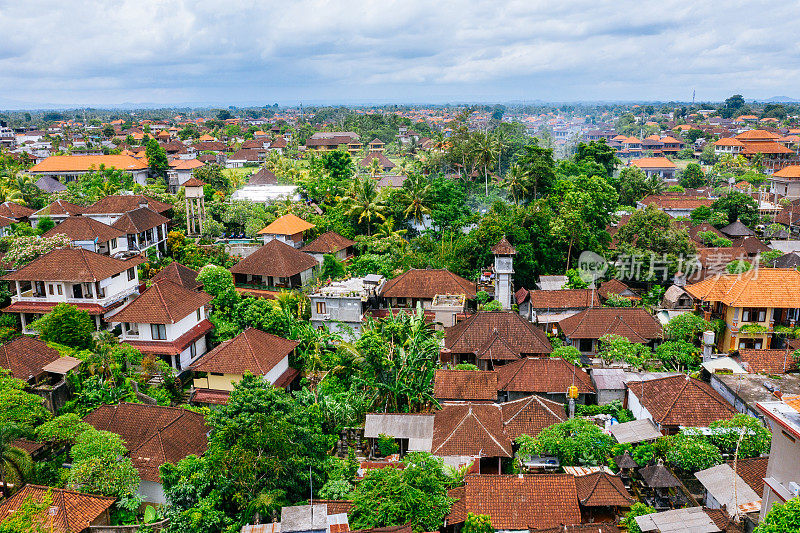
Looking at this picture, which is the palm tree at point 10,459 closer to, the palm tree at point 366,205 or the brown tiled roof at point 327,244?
the brown tiled roof at point 327,244

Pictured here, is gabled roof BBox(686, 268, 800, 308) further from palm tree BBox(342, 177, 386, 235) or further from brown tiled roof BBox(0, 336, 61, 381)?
brown tiled roof BBox(0, 336, 61, 381)

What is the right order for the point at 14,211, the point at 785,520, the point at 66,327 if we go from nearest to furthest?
1. the point at 785,520
2. the point at 66,327
3. the point at 14,211

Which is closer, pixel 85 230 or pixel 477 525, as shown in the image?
pixel 477 525

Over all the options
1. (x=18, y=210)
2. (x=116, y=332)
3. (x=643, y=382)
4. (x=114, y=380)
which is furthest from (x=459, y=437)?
→ (x=18, y=210)

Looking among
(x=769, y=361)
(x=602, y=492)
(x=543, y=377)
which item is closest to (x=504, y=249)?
(x=543, y=377)

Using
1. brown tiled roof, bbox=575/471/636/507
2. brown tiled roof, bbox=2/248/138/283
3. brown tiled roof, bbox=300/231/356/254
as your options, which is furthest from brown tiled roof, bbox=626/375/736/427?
brown tiled roof, bbox=2/248/138/283

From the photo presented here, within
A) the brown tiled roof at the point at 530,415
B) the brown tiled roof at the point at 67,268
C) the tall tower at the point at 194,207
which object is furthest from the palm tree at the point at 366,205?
the brown tiled roof at the point at 530,415

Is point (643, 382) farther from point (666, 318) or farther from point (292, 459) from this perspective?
point (292, 459)

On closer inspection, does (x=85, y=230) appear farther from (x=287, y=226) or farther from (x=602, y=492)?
(x=602, y=492)
